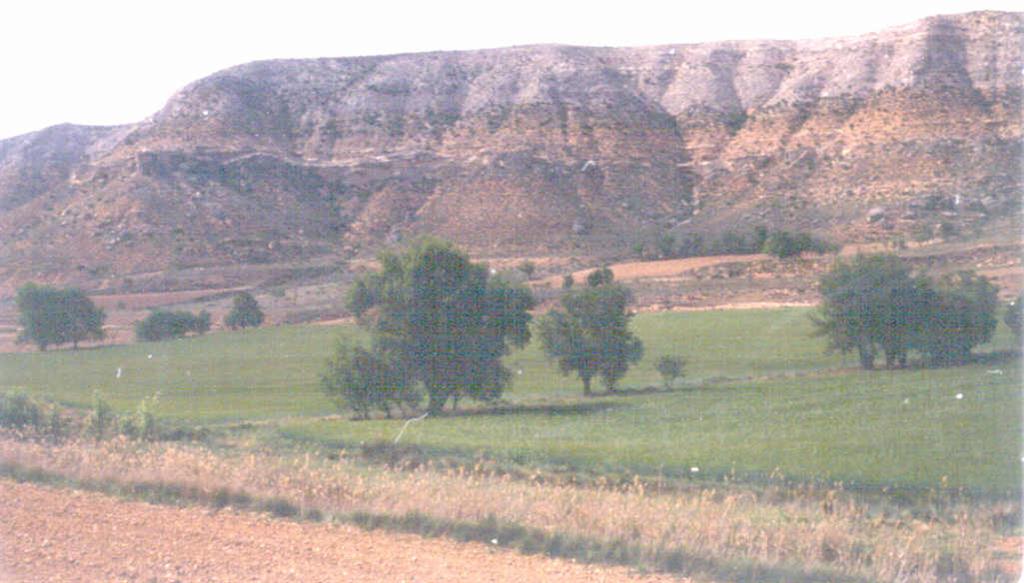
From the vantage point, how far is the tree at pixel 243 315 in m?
40.9

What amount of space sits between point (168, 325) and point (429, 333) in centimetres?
1338

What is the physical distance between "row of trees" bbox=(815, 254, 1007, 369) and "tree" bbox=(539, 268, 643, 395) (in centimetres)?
584

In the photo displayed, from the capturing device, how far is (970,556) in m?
9.25

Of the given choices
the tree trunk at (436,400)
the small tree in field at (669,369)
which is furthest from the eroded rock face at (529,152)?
the tree trunk at (436,400)

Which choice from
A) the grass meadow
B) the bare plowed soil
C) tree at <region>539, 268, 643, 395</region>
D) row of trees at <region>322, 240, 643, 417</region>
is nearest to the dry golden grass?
the grass meadow

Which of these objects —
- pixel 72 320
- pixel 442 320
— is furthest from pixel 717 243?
pixel 72 320

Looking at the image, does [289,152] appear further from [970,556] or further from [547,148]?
[970,556]

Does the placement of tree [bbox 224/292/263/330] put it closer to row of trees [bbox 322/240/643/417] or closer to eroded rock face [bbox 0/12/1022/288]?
eroded rock face [bbox 0/12/1022/288]

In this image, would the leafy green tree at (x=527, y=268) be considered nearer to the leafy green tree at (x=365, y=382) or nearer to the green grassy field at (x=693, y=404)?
the green grassy field at (x=693, y=404)

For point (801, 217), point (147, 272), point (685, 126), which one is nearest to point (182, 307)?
point (147, 272)

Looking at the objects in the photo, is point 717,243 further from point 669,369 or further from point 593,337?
point 669,369

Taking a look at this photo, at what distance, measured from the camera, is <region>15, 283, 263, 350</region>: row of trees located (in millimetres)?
35250

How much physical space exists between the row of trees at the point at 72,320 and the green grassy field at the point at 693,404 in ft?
3.00

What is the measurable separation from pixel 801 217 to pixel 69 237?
115 feet
